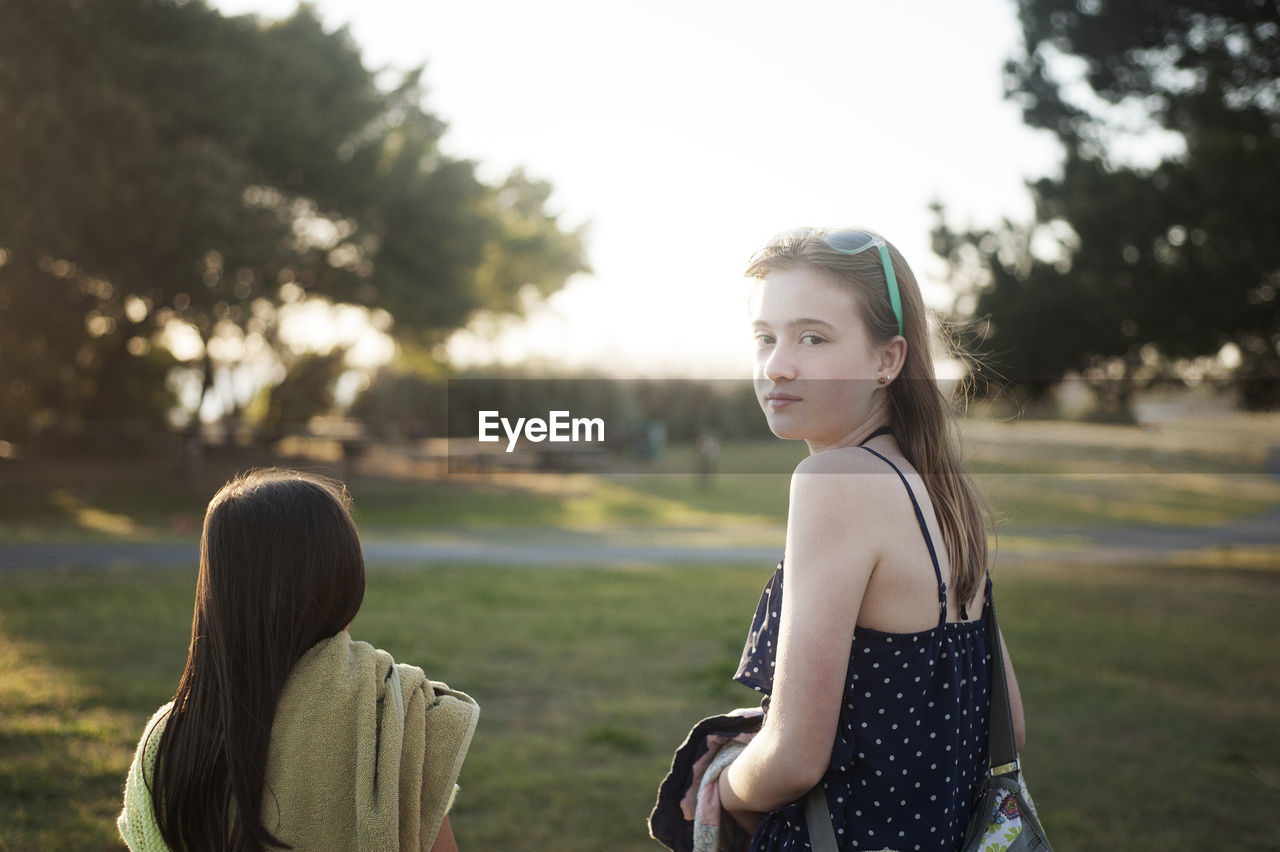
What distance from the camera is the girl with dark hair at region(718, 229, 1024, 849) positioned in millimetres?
1342

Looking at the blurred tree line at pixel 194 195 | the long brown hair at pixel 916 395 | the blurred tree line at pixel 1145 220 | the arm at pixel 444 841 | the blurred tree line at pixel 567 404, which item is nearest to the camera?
the long brown hair at pixel 916 395

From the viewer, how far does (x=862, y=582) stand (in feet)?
4.35

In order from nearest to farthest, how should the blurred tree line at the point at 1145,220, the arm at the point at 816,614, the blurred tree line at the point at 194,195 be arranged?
the arm at the point at 816,614 < the blurred tree line at the point at 1145,220 < the blurred tree line at the point at 194,195

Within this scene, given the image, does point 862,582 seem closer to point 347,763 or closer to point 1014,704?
point 1014,704

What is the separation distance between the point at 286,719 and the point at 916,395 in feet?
3.95

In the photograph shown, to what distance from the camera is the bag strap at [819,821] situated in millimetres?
1405

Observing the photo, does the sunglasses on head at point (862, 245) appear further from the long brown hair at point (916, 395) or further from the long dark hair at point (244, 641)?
the long dark hair at point (244, 641)

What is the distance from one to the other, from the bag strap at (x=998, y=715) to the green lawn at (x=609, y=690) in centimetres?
244

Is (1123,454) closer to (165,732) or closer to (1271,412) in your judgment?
(1271,412)

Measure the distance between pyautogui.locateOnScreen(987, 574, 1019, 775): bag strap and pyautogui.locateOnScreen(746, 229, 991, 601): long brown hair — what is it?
0.40ft

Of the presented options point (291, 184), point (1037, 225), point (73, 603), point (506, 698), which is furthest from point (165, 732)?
point (291, 184)

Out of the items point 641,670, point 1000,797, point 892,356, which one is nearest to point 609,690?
point 641,670

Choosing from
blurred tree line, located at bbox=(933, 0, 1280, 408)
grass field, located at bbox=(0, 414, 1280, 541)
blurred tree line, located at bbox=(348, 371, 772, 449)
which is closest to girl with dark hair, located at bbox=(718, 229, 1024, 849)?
blurred tree line, located at bbox=(348, 371, 772, 449)

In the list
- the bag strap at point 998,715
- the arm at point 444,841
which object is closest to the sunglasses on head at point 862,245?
the bag strap at point 998,715
